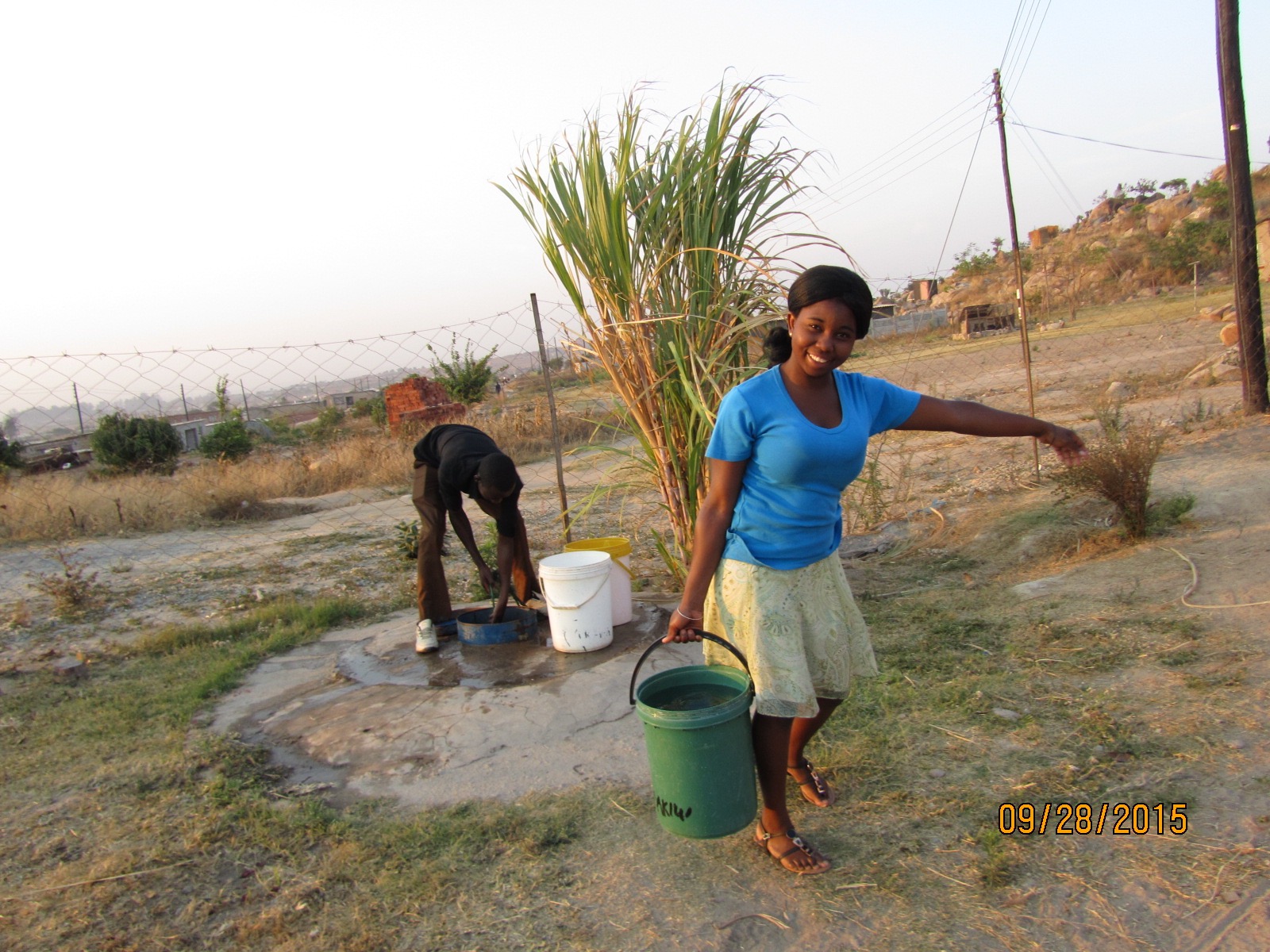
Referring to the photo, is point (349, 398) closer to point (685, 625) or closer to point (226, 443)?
point (226, 443)

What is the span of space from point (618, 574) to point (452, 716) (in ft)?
4.21

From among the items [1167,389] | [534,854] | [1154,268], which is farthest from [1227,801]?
[1154,268]

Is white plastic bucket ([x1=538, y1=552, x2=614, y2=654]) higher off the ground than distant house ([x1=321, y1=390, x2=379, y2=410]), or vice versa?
distant house ([x1=321, y1=390, x2=379, y2=410])

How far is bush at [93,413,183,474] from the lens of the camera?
13.6 metres

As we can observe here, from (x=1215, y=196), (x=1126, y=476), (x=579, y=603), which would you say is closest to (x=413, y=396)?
(x=579, y=603)

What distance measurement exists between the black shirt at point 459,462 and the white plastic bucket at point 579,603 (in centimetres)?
36

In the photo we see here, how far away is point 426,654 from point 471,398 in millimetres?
13370

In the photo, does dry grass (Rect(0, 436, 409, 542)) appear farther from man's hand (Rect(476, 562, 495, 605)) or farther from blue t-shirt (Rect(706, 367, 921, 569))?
blue t-shirt (Rect(706, 367, 921, 569))

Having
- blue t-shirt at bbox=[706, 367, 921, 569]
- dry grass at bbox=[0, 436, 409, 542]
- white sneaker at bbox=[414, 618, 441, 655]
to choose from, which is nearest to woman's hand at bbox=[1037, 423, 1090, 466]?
blue t-shirt at bbox=[706, 367, 921, 569]

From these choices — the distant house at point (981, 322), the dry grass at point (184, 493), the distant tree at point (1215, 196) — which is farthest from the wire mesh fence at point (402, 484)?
the distant tree at point (1215, 196)

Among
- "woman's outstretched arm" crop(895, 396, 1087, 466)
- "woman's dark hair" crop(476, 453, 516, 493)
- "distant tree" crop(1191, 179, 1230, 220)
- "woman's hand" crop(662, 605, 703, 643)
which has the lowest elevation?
"woman's hand" crop(662, 605, 703, 643)
